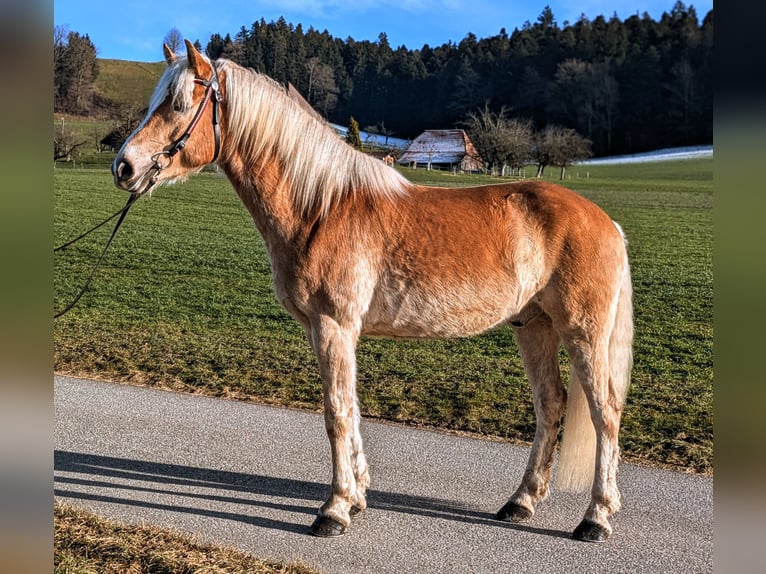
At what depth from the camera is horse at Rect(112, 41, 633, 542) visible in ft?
12.1

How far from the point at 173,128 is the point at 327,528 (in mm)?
2522

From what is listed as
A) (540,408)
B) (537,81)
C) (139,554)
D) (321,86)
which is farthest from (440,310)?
(537,81)

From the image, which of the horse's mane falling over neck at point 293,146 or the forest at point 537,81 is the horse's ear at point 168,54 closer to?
the horse's mane falling over neck at point 293,146

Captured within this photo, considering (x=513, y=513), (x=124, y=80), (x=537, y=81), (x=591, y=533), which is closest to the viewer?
(x=591, y=533)

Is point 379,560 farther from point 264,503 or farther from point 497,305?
point 497,305

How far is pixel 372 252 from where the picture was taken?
3.78m

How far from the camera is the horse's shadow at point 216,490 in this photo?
4.00m

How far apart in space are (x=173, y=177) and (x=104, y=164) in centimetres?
4264

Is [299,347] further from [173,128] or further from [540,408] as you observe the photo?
[173,128]

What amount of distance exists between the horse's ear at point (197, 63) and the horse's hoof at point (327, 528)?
272cm

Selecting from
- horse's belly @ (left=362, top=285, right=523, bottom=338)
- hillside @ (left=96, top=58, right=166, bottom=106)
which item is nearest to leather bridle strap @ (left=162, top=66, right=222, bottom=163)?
horse's belly @ (left=362, top=285, right=523, bottom=338)

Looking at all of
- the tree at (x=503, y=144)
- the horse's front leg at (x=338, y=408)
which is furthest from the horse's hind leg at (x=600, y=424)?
the tree at (x=503, y=144)

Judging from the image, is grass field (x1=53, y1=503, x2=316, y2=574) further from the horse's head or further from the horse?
the horse's head
